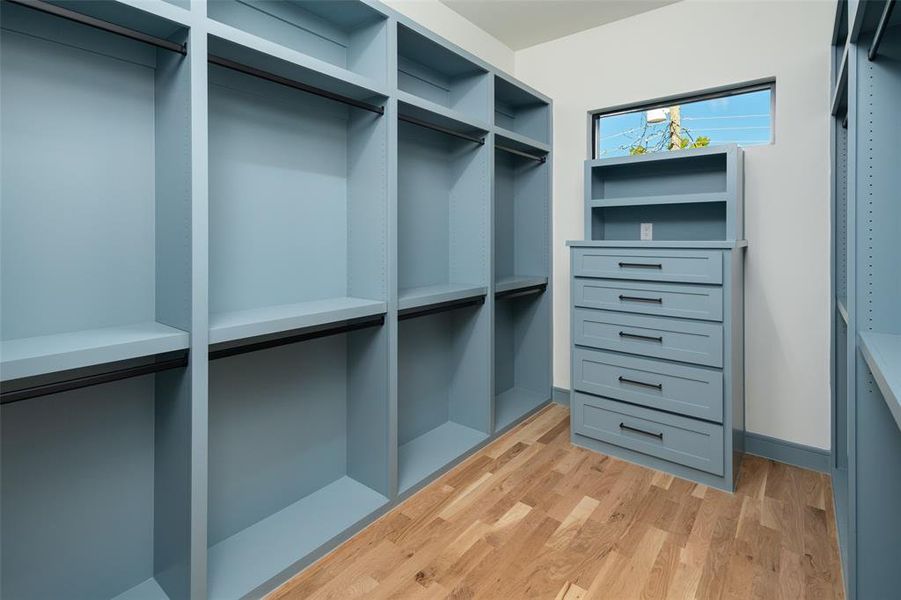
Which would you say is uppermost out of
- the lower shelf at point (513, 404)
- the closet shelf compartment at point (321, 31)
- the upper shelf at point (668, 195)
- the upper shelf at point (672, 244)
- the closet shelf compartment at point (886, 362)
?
the closet shelf compartment at point (321, 31)

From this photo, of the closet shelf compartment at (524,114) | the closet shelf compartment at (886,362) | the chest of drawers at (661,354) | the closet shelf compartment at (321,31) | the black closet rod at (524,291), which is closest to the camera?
the closet shelf compartment at (886,362)

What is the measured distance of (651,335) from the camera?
7.63ft

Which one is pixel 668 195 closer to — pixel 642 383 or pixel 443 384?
pixel 642 383

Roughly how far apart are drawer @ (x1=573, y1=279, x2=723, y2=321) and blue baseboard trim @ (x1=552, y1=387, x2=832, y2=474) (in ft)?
2.77

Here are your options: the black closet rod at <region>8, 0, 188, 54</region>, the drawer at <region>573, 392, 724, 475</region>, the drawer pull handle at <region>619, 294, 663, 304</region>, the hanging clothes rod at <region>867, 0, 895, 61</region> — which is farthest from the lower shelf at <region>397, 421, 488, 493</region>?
the hanging clothes rod at <region>867, 0, 895, 61</region>

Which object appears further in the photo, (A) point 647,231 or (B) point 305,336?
(A) point 647,231

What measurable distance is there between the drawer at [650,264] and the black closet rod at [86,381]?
6.35 ft

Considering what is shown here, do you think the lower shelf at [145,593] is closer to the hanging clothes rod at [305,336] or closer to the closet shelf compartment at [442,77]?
the hanging clothes rod at [305,336]

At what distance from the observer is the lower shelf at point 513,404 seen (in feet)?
9.29

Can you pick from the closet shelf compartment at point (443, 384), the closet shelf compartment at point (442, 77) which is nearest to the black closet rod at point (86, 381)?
the closet shelf compartment at point (443, 384)

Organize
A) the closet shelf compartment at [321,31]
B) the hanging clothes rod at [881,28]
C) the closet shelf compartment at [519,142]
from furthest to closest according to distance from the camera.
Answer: the closet shelf compartment at [519,142], the closet shelf compartment at [321,31], the hanging clothes rod at [881,28]

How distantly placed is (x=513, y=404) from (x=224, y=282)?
2006 mm

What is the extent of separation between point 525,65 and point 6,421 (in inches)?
127

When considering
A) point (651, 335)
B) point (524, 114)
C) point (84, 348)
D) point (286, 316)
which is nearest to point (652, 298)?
point (651, 335)
